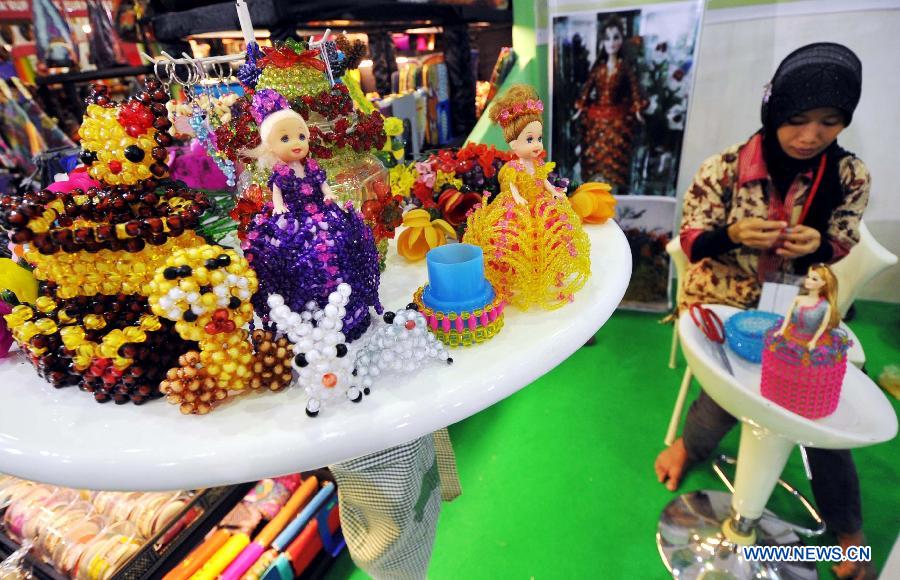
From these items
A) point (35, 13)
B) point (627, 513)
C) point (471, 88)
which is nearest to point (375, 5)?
point (471, 88)

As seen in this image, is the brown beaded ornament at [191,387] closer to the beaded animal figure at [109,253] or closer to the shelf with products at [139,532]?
the beaded animal figure at [109,253]

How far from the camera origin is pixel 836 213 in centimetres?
140

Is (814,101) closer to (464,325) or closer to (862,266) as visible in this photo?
(862,266)

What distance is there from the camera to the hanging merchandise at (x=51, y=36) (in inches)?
89.4

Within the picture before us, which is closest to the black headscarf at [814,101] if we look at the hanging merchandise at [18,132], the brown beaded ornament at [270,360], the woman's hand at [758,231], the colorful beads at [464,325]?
the woman's hand at [758,231]

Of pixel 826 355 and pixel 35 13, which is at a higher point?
pixel 35 13

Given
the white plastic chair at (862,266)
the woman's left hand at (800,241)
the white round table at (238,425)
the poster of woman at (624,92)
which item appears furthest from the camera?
the poster of woman at (624,92)

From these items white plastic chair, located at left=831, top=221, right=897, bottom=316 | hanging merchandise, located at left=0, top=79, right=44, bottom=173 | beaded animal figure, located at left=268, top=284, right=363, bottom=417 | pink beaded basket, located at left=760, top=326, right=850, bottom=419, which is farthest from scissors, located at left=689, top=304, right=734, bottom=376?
hanging merchandise, located at left=0, top=79, right=44, bottom=173

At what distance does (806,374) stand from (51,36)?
3.19 m

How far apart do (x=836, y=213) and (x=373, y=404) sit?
150 cm

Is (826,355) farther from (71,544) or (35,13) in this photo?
(35,13)

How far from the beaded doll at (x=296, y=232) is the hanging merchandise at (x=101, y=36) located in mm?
2538

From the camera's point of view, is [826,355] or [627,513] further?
[627,513]

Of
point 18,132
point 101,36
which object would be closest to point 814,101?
point 18,132
